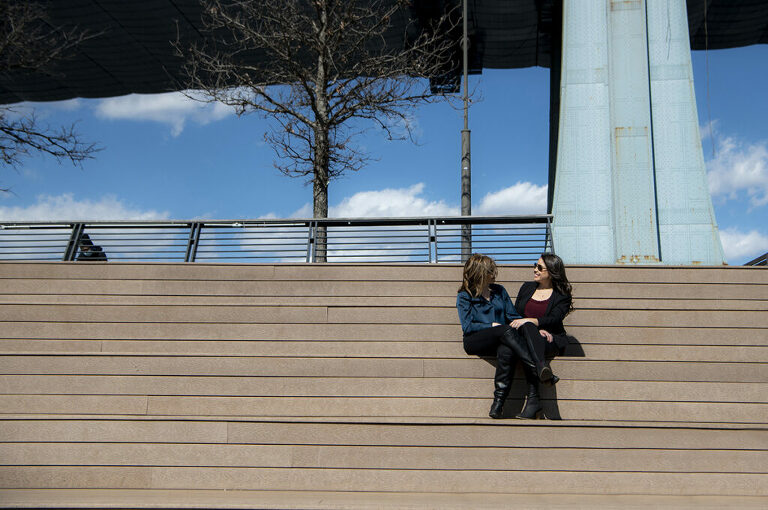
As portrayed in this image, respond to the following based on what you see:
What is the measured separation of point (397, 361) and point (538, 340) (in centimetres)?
→ 149

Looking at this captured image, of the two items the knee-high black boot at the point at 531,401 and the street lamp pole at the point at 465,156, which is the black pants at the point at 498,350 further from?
the street lamp pole at the point at 465,156

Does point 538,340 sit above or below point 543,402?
above

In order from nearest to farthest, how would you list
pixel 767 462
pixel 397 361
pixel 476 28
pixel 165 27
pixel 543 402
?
pixel 767 462 → pixel 543 402 → pixel 397 361 → pixel 476 28 → pixel 165 27

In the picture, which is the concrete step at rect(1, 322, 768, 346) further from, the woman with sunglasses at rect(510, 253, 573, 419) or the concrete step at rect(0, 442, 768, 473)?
the concrete step at rect(0, 442, 768, 473)

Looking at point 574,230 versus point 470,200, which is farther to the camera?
point 470,200

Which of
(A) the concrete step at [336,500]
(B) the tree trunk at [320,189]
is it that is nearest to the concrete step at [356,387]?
(A) the concrete step at [336,500]

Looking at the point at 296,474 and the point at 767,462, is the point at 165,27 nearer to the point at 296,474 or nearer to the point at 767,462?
the point at 296,474

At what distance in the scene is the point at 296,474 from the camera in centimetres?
539

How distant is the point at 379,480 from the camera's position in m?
5.31

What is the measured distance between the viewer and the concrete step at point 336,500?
473 cm

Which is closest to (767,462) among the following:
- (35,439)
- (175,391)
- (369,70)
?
(175,391)

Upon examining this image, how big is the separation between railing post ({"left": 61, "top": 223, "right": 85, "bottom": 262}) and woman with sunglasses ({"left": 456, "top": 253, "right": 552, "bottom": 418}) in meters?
6.85

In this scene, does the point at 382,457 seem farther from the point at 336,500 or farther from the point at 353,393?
the point at 353,393

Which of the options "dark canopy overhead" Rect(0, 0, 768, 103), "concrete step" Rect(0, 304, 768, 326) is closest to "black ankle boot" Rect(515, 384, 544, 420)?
"concrete step" Rect(0, 304, 768, 326)
